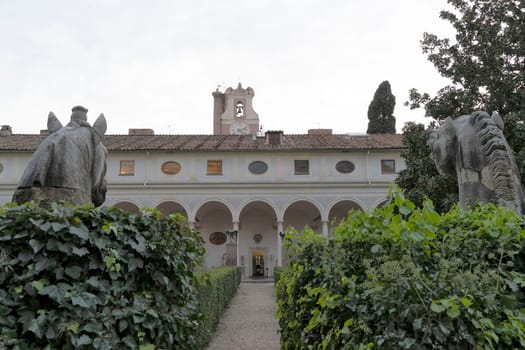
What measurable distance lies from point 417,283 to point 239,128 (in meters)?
51.1

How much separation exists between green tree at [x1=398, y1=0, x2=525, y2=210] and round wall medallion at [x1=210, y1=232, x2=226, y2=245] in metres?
20.3

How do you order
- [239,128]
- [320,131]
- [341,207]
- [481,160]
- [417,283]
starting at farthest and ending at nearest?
1. [239,128]
2. [320,131]
3. [341,207]
4. [481,160]
5. [417,283]

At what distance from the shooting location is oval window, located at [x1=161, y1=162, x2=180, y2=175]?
31.4 meters

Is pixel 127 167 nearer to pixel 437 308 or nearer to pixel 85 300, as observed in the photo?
pixel 85 300

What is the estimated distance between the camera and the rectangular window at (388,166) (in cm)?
3150

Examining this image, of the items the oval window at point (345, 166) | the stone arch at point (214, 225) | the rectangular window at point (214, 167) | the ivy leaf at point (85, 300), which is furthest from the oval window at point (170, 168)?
the ivy leaf at point (85, 300)

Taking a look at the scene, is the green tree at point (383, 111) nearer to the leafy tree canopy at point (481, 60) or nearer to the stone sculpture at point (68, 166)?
the leafy tree canopy at point (481, 60)

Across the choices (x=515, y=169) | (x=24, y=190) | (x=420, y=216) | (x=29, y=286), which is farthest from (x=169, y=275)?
(x=515, y=169)

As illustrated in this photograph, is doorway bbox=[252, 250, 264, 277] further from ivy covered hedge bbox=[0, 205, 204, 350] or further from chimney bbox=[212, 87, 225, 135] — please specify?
ivy covered hedge bbox=[0, 205, 204, 350]

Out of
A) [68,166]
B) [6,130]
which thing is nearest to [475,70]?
[68,166]

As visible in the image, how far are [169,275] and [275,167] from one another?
28671mm

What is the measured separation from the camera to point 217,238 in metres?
34.6

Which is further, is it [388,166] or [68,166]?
[388,166]

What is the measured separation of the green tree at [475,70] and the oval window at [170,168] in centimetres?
1891
